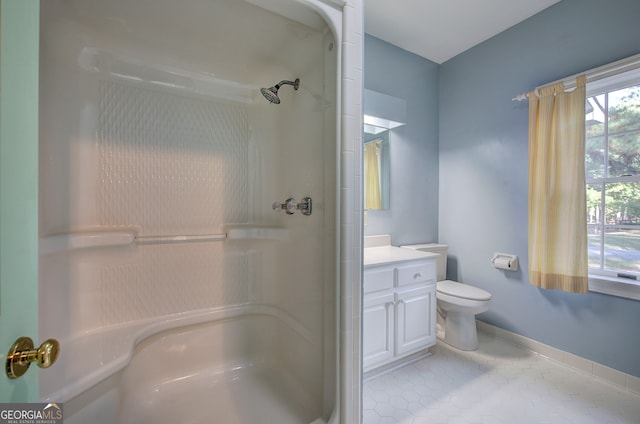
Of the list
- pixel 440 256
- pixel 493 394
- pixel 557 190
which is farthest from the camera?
pixel 440 256

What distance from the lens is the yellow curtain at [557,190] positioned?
1799 millimetres

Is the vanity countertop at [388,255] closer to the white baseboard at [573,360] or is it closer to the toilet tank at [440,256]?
the toilet tank at [440,256]

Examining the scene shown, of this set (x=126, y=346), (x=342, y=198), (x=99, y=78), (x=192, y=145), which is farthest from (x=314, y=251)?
(x=99, y=78)

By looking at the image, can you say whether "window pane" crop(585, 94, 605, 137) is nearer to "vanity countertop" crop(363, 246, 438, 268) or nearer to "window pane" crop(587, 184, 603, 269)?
"window pane" crop(587, 184, 603, 269)

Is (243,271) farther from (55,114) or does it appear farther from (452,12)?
(452,12)

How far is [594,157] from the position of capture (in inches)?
75.2

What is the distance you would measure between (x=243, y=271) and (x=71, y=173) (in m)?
1.03

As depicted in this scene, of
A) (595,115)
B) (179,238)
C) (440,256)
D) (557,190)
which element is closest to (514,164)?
(557,190)

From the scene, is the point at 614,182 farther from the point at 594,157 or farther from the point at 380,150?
the point at 380,150

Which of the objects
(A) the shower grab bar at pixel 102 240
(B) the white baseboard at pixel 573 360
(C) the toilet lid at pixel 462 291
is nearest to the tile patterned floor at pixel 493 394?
(B) the white baseboard at pixel 573 360

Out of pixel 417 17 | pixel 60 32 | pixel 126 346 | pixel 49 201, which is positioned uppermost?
pixel 417 17

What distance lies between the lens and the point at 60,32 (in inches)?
46.3

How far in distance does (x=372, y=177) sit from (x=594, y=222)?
5.49ft

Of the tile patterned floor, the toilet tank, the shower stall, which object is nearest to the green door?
the shower stall
